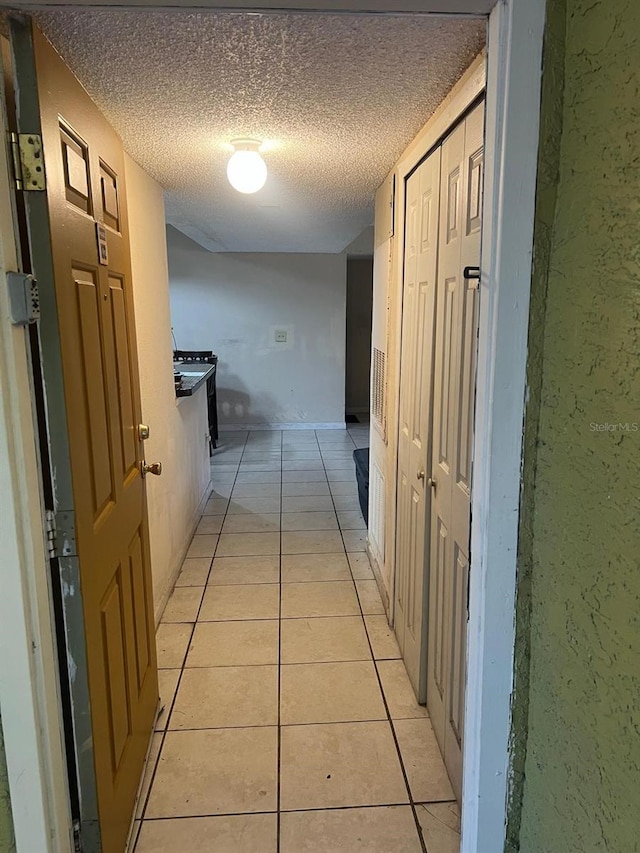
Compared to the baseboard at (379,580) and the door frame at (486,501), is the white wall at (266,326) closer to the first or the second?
the baseboard at (379,580)

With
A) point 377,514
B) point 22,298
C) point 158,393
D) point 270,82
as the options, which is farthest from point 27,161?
point 377,514

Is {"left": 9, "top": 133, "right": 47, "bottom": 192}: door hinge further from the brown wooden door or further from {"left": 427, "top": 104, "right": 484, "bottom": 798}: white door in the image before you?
{"left": 427, "top": 104, "right": 484, "bottom": 798}: white door

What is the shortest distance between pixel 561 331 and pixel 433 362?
0.90m

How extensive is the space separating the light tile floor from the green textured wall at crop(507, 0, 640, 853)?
0.73 meters

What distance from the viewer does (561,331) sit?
39.9 inches

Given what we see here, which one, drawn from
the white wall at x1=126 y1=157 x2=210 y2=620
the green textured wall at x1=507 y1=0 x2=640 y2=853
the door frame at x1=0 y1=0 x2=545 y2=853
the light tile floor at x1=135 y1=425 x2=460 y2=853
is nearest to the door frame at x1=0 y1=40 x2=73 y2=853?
the door frame at x1=0 y1=0 x2=545 y2=853

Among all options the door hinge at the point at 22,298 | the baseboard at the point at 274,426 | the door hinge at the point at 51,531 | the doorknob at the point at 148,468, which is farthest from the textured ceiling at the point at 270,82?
the baseboard at the point at 274,426

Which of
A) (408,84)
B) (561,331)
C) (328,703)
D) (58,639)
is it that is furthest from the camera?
(328,703)

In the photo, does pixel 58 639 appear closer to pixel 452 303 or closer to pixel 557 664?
pixel 557 664

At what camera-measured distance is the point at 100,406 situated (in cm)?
148

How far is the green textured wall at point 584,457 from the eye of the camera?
809 millimetres

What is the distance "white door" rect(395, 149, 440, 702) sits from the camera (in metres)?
1.94

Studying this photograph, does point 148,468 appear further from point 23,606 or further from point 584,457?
point 584,457

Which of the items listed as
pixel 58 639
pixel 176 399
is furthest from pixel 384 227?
pixel 58 639
